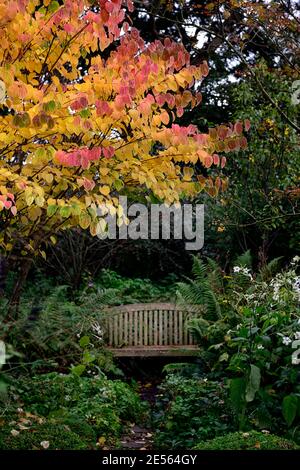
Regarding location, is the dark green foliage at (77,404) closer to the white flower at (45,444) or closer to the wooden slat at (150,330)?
the white flower at (45,444)

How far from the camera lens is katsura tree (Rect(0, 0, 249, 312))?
11.5 feet

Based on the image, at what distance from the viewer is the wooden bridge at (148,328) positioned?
780cm

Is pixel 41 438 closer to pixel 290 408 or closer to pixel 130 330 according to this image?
pixel 290 408

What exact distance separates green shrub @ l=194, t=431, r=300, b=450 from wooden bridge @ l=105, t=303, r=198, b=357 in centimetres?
411

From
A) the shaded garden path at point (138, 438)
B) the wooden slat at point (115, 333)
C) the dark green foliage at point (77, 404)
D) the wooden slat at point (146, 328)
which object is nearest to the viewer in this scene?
the dark green foliage at point (77, 404)

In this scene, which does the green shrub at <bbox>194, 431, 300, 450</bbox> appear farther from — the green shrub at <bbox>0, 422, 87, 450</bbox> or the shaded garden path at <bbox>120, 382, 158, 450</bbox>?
the shaded garden path at <bbox>120, 382, 158, 450</bbox>

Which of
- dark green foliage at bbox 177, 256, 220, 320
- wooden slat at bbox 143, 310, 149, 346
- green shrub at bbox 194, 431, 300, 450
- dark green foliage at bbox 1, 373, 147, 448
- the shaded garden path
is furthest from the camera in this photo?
wooden slat at bbox 143, 310, 149, 346

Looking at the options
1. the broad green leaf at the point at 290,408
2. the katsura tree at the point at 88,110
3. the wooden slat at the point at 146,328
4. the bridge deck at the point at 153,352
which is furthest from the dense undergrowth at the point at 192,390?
the wooden slat at the point at 146,328

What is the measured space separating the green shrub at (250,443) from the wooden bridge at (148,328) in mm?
4109

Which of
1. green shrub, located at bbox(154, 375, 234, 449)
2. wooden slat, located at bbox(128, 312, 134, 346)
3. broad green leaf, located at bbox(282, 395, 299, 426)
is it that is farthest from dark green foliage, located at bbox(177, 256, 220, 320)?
broad green leaf, located at bbox(282, 395, 299, 426)

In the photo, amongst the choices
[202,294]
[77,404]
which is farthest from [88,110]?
[202,294]

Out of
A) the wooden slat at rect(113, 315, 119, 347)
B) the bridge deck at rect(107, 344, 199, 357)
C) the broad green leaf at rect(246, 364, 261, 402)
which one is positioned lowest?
the bridge deck at rect(107, 344, 199, 357)

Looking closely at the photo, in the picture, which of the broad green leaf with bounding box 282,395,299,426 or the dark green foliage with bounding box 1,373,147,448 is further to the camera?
the dark green foliage with bounding box 1,373,147,448

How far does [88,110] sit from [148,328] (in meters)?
4.96
